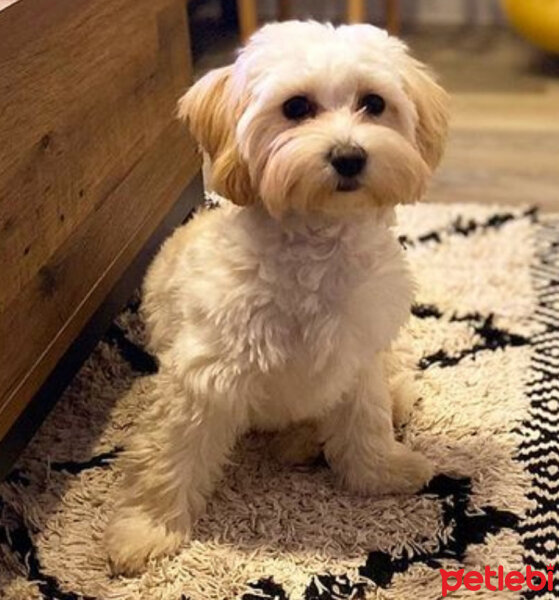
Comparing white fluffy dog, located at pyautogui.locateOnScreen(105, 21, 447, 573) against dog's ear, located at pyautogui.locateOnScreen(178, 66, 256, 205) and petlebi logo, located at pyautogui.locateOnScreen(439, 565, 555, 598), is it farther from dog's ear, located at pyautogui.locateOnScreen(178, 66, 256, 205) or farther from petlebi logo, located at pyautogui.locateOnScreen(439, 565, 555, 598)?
petlebi logo, located at pyautogui.locateOnScreen(439, 565, 555, 598)

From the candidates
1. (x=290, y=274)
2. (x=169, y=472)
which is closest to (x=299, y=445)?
(x=169, y=472)

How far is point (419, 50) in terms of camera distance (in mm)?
3381

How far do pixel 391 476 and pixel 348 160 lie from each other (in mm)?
492

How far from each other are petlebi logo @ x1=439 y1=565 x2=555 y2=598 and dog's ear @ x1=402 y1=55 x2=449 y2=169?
51 cm

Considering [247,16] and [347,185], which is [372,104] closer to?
[347,185]

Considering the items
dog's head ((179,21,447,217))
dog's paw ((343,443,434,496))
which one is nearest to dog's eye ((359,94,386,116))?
dog's head ((179,21,447,217))

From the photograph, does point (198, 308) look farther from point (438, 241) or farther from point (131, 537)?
point (438, 241)

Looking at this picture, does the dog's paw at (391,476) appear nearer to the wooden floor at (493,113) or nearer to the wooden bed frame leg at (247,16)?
the wooden floor at (493,113)

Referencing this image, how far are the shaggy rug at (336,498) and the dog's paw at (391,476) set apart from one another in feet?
0.05

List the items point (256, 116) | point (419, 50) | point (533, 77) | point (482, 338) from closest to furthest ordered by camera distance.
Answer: point (256, 116) → point (482, 338) → point (533, 77) → point (419, 50)

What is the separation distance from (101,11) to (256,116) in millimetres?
434

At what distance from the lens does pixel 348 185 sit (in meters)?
1.14

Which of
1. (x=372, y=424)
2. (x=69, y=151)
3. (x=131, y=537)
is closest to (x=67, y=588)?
(x=131, y=537)

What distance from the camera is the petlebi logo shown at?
49.8 inches
